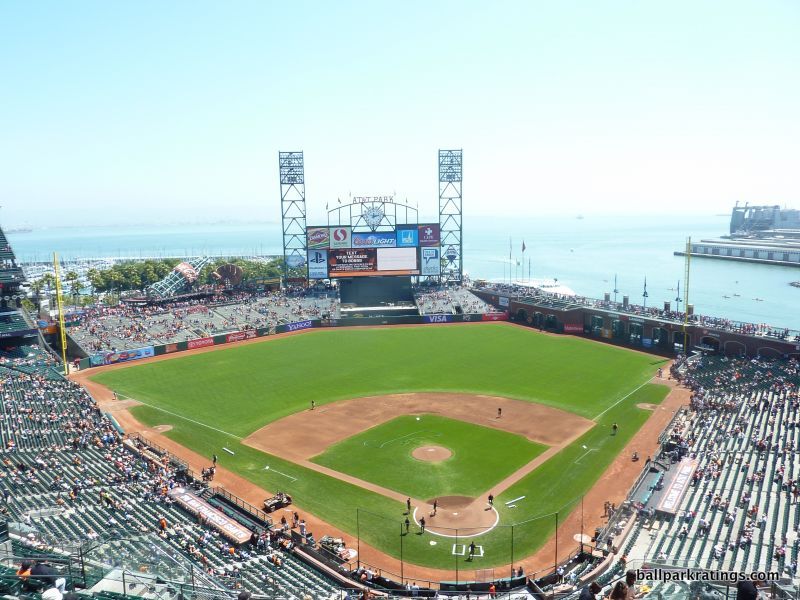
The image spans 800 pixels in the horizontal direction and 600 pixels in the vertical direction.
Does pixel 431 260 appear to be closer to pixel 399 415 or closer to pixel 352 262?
pixel 352 262

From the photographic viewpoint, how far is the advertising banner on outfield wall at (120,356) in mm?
60534

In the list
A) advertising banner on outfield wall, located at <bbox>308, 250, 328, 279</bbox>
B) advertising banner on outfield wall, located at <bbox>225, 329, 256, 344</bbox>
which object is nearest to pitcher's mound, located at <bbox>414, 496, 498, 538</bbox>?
advertising banner on outfield wall, located at <bbox>225, 329, 256, 344</bbox>

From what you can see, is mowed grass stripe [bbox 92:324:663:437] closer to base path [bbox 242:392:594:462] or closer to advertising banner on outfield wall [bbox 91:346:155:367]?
base path [bbox 242:392:594:462]

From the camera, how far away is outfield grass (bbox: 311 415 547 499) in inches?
1308

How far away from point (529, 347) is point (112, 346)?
46.4 metres

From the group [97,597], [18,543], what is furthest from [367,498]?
[97,597]

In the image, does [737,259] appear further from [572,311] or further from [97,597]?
[97,597]

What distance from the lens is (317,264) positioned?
276ft

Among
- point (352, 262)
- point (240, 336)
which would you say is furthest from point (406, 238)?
point (240, 336)

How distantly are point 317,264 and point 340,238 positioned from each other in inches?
197

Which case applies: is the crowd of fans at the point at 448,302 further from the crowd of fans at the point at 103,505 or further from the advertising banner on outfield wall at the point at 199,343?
the crowd of fans at the point at 103,505

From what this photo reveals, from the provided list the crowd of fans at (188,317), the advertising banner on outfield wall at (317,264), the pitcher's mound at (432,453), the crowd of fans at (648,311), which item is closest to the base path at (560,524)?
the pitcher's mound at (432,453)

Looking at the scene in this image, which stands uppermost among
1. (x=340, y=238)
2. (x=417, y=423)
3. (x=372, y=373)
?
(x=340, y=238)

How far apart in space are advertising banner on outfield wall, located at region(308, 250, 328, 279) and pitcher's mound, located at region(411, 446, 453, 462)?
4910 cm
